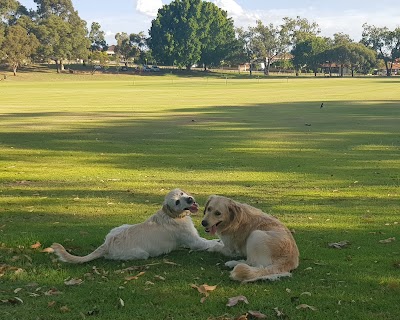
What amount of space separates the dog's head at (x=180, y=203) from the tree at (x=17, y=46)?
138 meters

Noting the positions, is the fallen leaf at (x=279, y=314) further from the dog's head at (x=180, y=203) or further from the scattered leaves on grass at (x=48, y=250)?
the scattered leaves on grass at (x=48, y=250)

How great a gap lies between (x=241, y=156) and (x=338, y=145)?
16.5 ft

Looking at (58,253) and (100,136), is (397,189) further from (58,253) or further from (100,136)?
(100,136)

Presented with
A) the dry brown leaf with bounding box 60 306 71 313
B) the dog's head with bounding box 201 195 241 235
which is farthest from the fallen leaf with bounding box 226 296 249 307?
the dry brown leaf with bounding box 60 306 71 313

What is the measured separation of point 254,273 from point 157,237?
184cm

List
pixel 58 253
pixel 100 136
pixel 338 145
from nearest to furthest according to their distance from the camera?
pixel 58 253 → pixel 338 145 → pixel 100 136

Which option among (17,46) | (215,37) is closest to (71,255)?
(17,46)

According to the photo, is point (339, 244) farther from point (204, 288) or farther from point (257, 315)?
point (257, 315)

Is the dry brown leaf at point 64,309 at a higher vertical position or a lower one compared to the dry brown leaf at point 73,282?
higher

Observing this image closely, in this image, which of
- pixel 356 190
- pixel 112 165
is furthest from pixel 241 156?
pixel 356 190

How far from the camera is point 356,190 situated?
46.0 ft

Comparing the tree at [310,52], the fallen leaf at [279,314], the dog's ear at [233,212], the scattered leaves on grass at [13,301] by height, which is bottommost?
the scattered leaves on grass at [13,301]

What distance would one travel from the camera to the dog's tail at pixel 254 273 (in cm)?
707

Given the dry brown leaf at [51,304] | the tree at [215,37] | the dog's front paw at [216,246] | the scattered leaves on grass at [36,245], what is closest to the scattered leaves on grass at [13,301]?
the dry brown leaf at [51,304]
